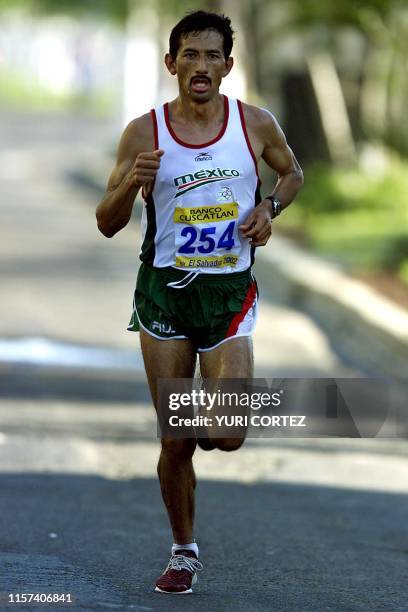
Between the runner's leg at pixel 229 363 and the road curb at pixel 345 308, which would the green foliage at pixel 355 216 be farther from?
the runner's leg at pixel 229 363

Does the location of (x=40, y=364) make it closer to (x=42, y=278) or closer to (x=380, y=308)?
(x=380, y=308)

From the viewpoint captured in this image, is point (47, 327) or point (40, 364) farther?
point (47, 327)

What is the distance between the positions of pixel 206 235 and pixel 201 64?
0.63 m

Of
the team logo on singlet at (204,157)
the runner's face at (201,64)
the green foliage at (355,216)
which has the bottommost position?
A: the team logo on singlet at (204,157)

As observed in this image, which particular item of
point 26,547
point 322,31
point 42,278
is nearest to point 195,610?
point 26,547

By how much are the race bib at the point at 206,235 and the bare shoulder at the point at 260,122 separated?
313 millimetres

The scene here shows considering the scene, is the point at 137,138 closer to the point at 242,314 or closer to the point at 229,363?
the point at 242,314

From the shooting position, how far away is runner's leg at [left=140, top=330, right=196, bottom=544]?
6.23 m

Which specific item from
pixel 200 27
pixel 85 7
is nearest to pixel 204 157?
pixel 200 27

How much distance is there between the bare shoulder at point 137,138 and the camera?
619cm

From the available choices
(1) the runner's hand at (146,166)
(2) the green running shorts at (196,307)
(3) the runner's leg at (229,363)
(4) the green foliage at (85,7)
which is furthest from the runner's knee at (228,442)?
(4) the green foliage at (85,7)

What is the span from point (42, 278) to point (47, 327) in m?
3.05

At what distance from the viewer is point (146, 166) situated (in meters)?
5.99

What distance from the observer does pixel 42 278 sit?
17172 mm
